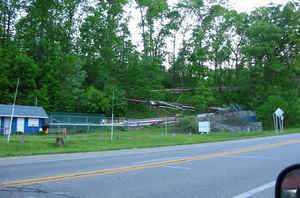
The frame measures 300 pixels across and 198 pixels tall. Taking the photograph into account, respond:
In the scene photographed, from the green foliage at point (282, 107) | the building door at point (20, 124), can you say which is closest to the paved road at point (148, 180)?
the building door at point (20, 124)

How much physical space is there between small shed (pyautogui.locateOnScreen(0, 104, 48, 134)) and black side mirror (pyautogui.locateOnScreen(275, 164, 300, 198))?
4498 centimetres

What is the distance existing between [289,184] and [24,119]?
48128 millimetres

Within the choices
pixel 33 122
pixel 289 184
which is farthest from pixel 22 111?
pixel 289 184

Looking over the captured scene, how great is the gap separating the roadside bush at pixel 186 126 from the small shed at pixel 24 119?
15.5 metres

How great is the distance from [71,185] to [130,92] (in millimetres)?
60798

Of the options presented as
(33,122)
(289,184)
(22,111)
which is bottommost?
(289,184)

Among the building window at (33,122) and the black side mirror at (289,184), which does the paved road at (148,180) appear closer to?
the black side mirror at (289,184)

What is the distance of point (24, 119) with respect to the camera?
161ft

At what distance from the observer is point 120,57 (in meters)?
76.2

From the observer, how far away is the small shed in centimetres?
4766

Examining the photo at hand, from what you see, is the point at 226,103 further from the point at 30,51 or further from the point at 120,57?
the point at 30,51

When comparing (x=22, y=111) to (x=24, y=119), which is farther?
(x=22, y=111)

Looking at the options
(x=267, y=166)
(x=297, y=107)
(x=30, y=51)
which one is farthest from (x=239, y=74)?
(x=267, y=166)

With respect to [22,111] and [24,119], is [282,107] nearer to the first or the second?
[24,119]
